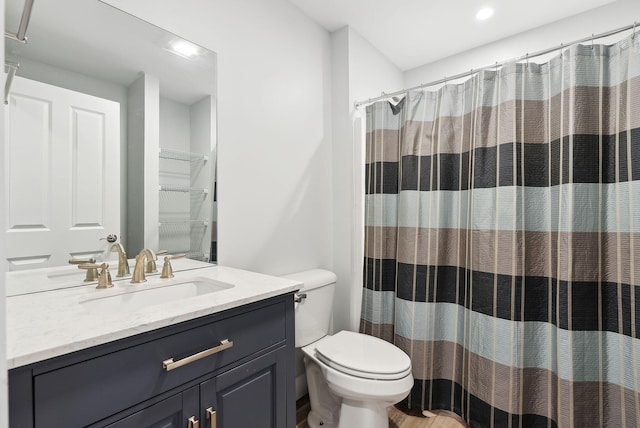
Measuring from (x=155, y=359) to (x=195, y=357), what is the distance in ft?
0.33

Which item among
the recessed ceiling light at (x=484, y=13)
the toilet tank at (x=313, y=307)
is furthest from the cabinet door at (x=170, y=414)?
the recessed ceiling light at (x=484, y=13)

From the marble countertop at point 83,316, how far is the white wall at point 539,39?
2.34m

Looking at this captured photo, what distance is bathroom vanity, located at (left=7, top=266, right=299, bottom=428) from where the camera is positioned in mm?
631

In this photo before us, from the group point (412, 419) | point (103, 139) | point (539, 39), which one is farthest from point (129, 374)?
point (539, 39)

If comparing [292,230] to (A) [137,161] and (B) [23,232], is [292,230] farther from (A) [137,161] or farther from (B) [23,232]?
(B) [23,232]

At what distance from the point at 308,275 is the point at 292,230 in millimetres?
295

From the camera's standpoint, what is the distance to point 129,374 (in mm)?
733

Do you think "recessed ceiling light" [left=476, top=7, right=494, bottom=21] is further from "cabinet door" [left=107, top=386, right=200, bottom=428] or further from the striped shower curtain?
"cabinet door" [left=107, top=386, right=200, bottom=428]

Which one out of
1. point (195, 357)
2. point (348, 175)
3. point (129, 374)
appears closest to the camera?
point (129, 374)

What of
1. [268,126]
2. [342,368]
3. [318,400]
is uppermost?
[268,126]

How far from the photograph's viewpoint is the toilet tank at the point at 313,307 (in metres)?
1.63

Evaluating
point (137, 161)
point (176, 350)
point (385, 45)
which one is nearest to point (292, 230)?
point (137, 161)

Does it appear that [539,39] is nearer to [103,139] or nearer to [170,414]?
[103,139]

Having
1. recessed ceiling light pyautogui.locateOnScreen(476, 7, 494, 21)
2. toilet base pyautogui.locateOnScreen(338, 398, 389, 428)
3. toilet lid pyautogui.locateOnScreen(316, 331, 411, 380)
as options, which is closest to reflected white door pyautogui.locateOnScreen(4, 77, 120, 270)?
toilet lid pyautogui.locateOnScreen(316, 331, 411, 380)
